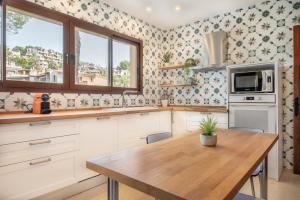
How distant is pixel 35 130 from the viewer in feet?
5.93

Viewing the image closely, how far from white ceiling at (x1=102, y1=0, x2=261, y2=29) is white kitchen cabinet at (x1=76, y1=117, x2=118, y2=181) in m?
1.86

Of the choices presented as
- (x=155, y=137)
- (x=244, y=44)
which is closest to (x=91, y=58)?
(x=155, y=137)

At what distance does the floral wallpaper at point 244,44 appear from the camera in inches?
116

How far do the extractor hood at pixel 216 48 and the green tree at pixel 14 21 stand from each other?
2694 millimetres

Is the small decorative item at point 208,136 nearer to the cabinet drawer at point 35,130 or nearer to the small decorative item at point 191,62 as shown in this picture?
the cabinet drawer at point 35,130

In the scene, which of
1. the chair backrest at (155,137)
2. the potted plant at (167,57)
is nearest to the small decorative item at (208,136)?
the chair backrest at (155,137)

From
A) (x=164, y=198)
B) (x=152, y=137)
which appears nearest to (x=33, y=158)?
(x=152, y=137)

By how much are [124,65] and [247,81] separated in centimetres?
206

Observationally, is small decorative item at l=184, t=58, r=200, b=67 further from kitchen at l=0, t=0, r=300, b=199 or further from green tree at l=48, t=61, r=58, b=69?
green tree at l=48, t=61, r=58, b=69

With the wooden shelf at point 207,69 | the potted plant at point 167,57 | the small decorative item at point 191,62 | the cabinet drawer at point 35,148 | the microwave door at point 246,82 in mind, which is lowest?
the cabinet drawer at point 35,148

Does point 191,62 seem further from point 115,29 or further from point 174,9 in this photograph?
point 115,29

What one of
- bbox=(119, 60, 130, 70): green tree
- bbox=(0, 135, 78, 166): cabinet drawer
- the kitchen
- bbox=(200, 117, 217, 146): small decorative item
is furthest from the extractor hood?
bbox=(0, 135, 78, 166): cabinet drawer

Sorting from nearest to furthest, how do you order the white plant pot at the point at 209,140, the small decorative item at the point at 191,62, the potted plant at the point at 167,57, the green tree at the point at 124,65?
the white plant pot at the point at 209,140
the green tree at the point at 124,65
the small decorative item at the point at 191,62
the potted plant at the point at 167,57

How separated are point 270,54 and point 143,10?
2137 millimetres
